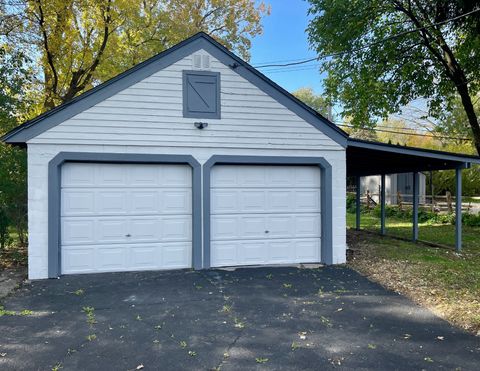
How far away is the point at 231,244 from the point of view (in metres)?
8.35

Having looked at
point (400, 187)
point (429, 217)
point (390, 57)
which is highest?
point (390, 57)

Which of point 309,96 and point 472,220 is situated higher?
point 309,96

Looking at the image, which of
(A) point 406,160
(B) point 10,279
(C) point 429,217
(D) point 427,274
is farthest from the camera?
(C) point 429,217

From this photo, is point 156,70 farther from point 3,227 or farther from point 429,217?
point 429,217

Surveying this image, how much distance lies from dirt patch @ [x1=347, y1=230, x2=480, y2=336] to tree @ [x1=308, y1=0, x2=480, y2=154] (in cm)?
530

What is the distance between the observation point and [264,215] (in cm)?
851

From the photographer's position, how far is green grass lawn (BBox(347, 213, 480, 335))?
568 cm

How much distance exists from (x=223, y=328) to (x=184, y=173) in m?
Result: 3.94

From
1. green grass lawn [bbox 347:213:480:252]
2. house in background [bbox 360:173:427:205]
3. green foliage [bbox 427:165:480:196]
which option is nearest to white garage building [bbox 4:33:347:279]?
green grass lawn [bbox 347:213:480:252]

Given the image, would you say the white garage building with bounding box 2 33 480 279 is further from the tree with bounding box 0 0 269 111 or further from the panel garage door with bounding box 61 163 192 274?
the tree with bounding box 0 0 269 111

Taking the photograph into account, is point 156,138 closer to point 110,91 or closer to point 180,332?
point 110,91

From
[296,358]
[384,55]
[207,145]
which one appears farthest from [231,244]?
[384,55]

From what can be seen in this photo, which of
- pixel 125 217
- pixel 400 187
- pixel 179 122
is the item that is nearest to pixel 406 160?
pixel 179 122

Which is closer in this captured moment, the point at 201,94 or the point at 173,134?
the point at 173,134
